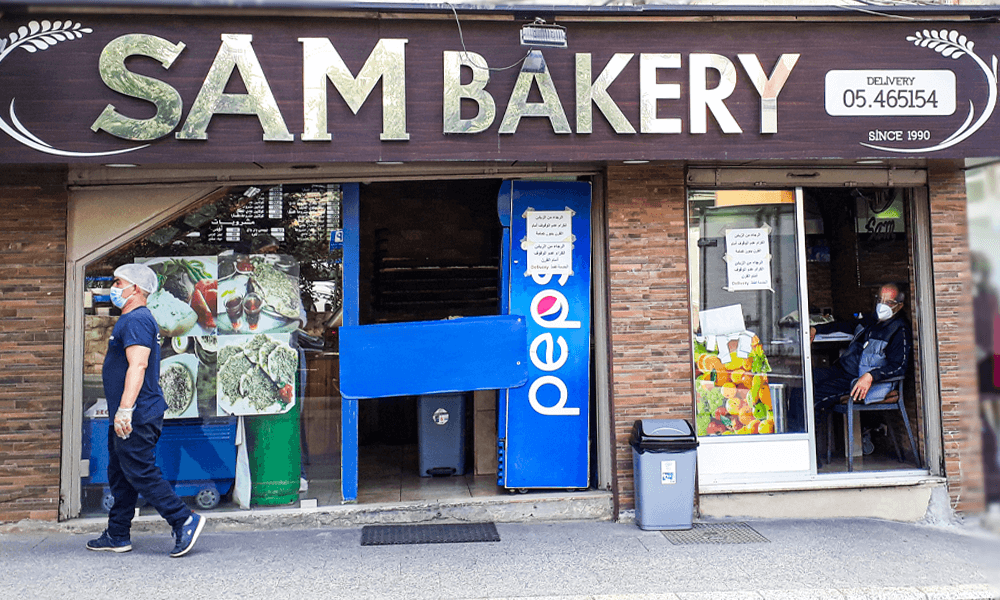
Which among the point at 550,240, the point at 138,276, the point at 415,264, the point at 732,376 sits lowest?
the point at 732,376

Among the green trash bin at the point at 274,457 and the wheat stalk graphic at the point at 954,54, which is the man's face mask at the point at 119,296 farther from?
the wheat stalk graphic at the point at 954,54

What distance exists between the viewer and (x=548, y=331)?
22.0 feet

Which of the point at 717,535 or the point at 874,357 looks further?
the point at 874,357

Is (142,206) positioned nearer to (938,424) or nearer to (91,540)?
(91,540)

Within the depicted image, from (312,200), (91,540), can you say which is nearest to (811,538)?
(312,200)

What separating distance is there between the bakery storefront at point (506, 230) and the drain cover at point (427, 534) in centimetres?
36

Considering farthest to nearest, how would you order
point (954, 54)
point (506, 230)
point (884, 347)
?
point (884, 347), point (506, 230), point (954, 54)

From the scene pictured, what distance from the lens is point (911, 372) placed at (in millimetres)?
7188

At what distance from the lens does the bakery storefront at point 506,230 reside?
18.9 ft

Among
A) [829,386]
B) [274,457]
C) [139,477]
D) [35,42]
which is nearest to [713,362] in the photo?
[829,386]

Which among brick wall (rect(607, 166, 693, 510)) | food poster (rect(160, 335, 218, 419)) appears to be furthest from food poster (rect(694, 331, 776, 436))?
food poster (rect(160, 335, 218, 419))

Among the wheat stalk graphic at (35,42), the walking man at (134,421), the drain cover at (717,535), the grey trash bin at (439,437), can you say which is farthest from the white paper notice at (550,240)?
the wheat stalk graphic at (35,42)

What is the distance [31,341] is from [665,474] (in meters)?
5.44

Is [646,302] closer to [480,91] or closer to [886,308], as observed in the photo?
[480,91]
